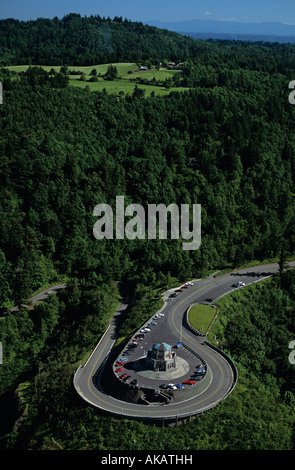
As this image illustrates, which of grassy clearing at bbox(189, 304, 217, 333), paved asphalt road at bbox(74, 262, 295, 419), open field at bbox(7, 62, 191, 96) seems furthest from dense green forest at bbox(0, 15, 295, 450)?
open field at bbox(7, 62, 191, 96)

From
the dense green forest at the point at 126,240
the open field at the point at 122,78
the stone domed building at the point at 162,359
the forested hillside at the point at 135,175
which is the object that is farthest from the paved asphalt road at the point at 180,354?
the open field at the point at 122,78

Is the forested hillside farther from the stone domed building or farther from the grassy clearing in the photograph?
the stone domed building

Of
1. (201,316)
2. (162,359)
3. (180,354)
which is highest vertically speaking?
(162,359)

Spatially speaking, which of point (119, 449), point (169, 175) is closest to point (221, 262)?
point (169, 175)

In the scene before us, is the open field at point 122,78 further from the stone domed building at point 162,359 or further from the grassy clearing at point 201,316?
the stone domed building at point 162,359

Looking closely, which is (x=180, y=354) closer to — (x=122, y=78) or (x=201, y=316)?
(x=201, y=316)

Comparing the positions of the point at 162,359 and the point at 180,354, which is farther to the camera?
the point at 180,354

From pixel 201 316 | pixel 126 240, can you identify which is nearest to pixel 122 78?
pixel 126 240
